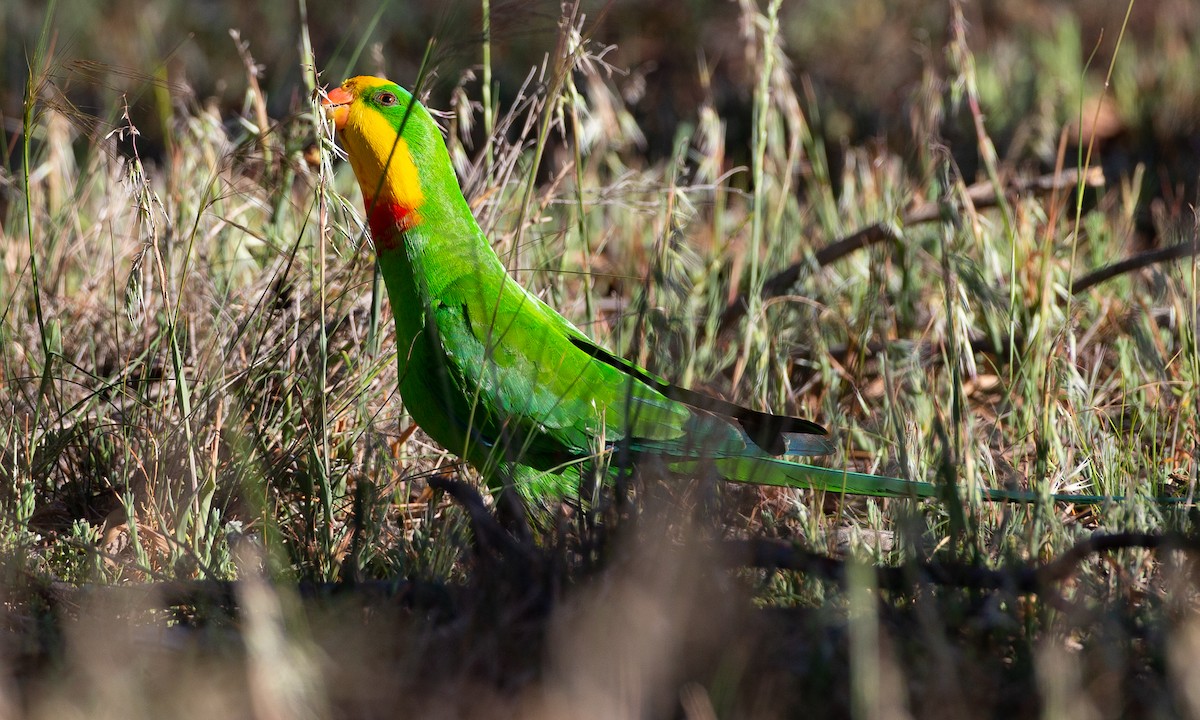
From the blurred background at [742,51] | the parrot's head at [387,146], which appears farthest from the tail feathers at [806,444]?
the blurred background at [742,51]

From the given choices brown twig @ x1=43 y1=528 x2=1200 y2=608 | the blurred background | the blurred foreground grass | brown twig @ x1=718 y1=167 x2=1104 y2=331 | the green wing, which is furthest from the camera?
the blurred background

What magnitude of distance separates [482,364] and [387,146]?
1.57 feet

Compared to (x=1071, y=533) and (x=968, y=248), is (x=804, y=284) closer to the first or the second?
(x=968, y=248)

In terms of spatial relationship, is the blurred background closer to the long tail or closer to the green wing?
the green wing

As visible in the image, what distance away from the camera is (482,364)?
82.9 inches

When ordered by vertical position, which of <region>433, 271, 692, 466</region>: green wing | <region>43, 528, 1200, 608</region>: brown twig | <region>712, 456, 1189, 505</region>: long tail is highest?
<region>433, 271, 692, 466</region>: green wing

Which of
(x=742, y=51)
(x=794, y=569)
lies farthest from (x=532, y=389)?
(x=742, y=51)

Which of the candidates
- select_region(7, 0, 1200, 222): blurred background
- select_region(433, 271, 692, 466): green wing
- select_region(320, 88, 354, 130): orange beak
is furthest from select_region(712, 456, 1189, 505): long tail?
select_region(7, 0, 1200, 222): blurred background

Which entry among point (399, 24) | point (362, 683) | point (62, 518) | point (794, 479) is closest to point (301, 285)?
point (62, 518)

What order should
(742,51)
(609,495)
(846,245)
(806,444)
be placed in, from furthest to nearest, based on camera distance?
(742,51) < (846,245) < (806,444) < (609,495)

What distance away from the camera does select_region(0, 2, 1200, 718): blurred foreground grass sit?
1.31m

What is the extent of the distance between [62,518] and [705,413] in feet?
4.21

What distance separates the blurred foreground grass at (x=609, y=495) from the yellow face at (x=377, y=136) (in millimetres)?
162

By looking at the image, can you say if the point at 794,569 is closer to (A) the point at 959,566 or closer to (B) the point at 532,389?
(A) the point at 959,566
